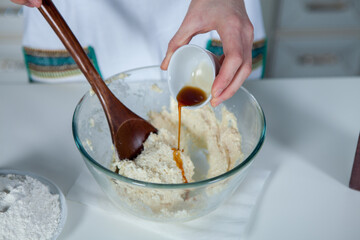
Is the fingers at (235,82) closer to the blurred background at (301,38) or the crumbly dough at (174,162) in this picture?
the crumbly dough at (174,162)

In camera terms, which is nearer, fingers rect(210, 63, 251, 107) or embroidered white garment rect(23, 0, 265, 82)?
fingers rect(210, 63, 251, 107)

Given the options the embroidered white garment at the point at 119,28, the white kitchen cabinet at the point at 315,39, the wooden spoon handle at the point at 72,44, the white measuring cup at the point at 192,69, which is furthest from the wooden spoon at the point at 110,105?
the white kitchen cabinet at the point at 315,39

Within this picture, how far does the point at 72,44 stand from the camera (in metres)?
0.82

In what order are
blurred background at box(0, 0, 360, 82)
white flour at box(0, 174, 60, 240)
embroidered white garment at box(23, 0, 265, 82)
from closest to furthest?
white flour at box(0, 174, 60, 240)
embroidered white garment at box(23, 0, 265, 82)
blurred background at box(0, 0, 360, 82)

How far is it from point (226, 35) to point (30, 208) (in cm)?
52

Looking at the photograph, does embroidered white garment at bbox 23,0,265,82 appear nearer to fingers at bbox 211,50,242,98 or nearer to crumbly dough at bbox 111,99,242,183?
crumbly dough at bbox 111,99,242,183

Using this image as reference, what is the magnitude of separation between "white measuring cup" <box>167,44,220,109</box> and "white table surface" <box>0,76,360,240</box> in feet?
0.79

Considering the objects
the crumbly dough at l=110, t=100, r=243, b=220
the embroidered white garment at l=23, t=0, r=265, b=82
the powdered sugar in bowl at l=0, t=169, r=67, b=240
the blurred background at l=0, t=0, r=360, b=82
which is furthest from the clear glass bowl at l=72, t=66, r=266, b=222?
the blurred background at l=0, t=0, r=360, b=82

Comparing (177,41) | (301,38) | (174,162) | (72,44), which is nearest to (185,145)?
(174,162)

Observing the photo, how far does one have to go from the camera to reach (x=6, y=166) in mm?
906

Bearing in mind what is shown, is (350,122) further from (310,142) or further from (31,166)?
(31,166)

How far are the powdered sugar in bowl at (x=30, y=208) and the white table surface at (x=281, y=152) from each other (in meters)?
0.06

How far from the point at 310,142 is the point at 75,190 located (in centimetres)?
59

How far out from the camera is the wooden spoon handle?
31.6 inches
